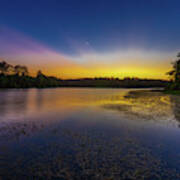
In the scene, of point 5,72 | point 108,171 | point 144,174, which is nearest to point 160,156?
point 144,174

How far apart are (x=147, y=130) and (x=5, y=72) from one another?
511 ft

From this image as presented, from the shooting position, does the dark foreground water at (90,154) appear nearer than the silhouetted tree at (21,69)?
Yes

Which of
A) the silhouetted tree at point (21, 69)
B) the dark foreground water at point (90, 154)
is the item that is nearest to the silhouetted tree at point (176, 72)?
the dark foreground water at point (90, 154)

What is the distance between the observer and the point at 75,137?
934cm

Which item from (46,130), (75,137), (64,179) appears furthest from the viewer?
(46,130)

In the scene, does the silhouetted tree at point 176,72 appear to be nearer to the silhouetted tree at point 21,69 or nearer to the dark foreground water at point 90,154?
the dark foreground water at point 90,154

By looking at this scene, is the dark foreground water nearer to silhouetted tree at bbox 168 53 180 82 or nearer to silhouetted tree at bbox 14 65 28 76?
silhouetted tree at bbox 168 53 180 82

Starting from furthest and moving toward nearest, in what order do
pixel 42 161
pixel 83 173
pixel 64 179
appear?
pixel 42 161 < pixel 83 173 < pixel 64 179

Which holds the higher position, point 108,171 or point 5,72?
point 5,72

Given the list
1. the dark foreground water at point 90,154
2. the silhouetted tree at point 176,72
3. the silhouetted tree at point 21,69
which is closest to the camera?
the dark foreground water at point 90,154

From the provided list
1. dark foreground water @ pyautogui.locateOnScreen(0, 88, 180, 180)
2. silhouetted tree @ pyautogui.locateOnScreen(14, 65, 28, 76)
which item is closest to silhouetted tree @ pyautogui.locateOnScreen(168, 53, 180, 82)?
dark foreground water @ pyautogui.locateOnScreen(0, 88, 180, 180)

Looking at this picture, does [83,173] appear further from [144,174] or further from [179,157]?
[179,157]

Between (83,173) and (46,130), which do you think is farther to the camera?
(46,130)

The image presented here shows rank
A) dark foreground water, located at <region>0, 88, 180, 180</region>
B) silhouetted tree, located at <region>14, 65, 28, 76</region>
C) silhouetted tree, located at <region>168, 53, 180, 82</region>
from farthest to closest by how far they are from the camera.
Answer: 1. silhouetted tree, located at <region>14, 65, 28, 76</region>
2. silhouetted tree, located at <region>168, 53, 180, 82</region>
3. dark foreground water, located at <region>0, 88, 180, 180</region>
